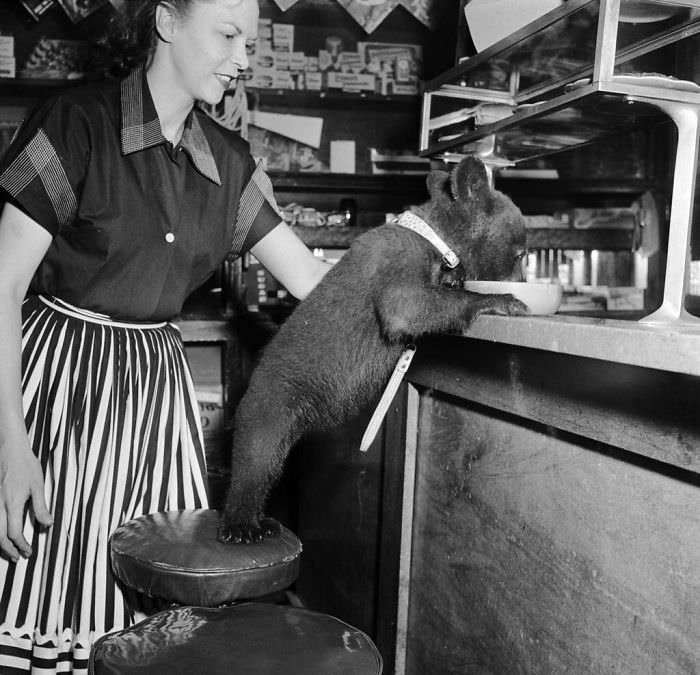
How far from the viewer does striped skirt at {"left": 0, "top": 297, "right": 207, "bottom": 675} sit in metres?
1.58

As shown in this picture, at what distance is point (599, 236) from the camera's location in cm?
422

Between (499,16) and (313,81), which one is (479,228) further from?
(313,81)

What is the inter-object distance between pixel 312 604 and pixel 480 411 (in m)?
1.57

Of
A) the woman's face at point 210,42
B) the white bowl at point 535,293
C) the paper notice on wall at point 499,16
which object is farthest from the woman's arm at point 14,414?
the paper notice on wall at point 499,16

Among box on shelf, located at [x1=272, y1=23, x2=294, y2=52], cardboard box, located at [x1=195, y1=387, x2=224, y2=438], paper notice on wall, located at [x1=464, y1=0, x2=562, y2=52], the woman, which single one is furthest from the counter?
box on shelf, located at [x1=272, y1=23, x2=294, y2=52]

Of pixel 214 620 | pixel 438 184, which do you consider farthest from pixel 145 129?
pixel 214 620

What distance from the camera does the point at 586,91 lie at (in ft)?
4.58

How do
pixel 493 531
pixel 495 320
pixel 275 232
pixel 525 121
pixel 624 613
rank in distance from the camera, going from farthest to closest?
1. pixel 275 232
2. pixel 525 121
3. pixel 493 531
4. pixel 495 320
5. pixel 624 613

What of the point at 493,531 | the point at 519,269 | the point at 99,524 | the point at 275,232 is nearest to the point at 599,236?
the point at 519,269

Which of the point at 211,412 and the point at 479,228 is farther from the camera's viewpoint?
the point at 211,412

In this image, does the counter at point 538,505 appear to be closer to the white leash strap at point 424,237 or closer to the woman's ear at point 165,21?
the white leash strap at point 424,237

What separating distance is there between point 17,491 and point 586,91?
51.0 inches

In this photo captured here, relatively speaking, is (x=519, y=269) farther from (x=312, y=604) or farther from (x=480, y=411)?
(x=312, y=604)

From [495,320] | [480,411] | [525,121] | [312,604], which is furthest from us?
[312,604]
